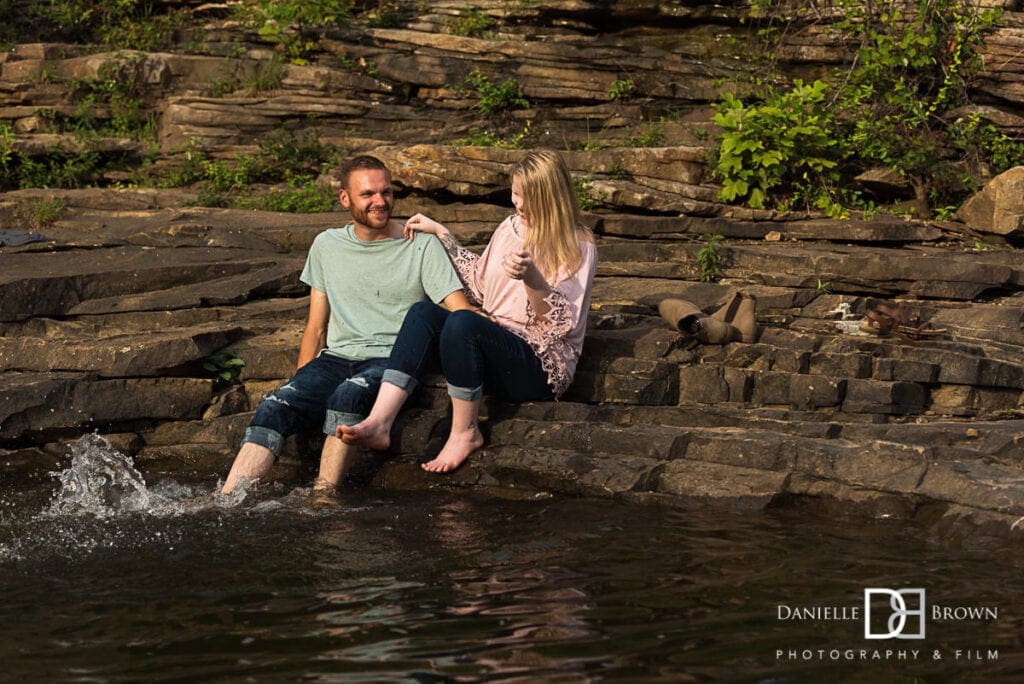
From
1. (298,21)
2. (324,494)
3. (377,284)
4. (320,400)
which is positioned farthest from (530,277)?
(298,21)

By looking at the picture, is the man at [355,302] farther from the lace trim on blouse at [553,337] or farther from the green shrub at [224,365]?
the green shrub at [224,365]

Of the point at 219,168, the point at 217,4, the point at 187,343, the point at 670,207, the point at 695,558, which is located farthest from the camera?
the point at 217,4

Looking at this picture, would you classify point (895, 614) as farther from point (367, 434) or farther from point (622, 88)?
point (622, 88)

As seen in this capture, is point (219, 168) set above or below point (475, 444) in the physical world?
above

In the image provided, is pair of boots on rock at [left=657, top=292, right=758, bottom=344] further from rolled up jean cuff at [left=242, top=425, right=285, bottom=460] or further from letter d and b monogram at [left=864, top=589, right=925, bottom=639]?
letter d and b monogram at [left=864, top=589, right=925, bottom=639]

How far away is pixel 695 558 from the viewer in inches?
209

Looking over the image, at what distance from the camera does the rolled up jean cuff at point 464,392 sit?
21.4 feet

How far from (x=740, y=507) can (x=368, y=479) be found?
6.92 ft

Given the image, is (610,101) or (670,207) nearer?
(670,207)

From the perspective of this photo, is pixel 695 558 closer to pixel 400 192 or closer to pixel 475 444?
pixel 475 444

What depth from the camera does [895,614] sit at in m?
4.56

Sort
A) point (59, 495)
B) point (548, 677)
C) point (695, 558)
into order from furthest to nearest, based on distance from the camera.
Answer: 1. point (59, 495)
2. point (695, 558)
3. point (548, 677)

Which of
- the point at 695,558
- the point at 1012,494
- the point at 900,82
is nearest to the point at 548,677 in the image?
the point at 695,558

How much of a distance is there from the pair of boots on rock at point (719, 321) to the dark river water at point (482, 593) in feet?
5.09
